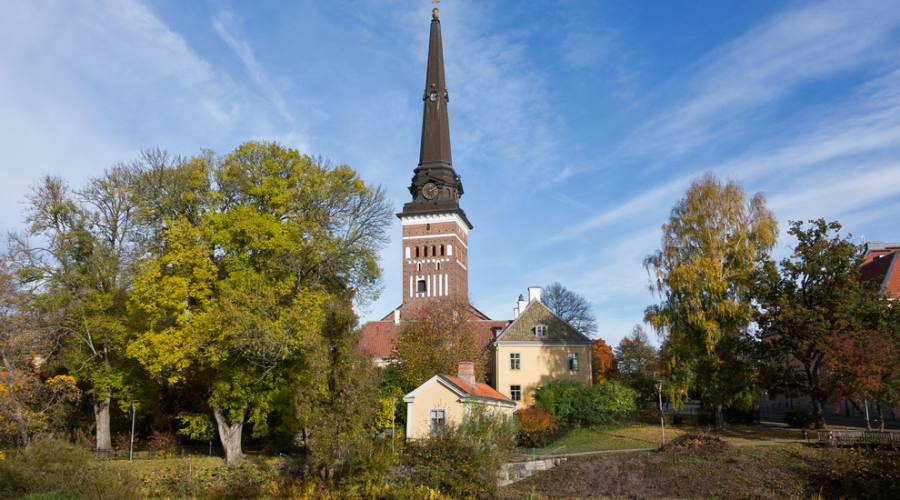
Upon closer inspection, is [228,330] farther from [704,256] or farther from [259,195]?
[704,256]

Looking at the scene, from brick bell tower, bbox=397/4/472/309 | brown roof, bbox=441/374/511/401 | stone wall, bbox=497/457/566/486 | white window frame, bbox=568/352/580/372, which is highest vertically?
brick bell tower, bbox=397/4/472/309

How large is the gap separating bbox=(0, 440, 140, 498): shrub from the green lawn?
14.7m

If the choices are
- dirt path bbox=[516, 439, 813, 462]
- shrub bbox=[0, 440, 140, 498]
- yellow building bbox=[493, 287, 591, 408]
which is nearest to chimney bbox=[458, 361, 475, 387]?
dirt path bbox=[516, 439, 813, 462]

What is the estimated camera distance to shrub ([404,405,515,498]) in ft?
61.5

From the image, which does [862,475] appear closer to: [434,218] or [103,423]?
[103,423]

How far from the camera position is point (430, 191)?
178 feet

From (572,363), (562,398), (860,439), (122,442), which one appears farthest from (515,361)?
(122,442)

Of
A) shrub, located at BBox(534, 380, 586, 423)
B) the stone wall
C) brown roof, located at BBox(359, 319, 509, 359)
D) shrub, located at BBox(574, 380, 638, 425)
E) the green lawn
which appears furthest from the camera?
brown roof, located at BBox(359, 319, 509, 359)

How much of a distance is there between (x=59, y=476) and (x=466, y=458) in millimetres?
10360

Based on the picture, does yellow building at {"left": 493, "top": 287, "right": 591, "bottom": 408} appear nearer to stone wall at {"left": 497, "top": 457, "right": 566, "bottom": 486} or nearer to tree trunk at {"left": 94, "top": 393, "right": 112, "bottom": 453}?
stone wall at {"left": 497, "top": 457, "right": 566, "bottom": 486}

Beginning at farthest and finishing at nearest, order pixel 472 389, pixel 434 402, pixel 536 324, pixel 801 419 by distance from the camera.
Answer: pixel 536 324 < pixel 801 419 < pixel 472 389 < pixel 434 402

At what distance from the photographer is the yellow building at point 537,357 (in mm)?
42281

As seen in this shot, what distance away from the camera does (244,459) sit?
27.2 m

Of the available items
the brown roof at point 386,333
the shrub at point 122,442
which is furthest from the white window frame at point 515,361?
the shrub at point 122,442
